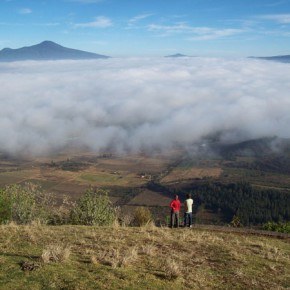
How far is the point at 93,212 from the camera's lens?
1057 inches

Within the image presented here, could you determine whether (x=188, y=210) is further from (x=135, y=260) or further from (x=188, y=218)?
(x=135, y=260)

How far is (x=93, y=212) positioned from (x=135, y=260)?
13405 mm

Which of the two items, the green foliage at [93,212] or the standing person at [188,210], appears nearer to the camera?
the standing person at [188,210]

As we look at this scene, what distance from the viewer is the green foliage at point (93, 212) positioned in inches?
1036

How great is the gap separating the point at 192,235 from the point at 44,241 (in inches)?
270

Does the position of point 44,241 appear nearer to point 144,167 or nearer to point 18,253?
point 18,253

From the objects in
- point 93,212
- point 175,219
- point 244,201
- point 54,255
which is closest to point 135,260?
point 54,255

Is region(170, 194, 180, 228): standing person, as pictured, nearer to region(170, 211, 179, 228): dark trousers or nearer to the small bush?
region(170, 211, 179, 228): dark trousers

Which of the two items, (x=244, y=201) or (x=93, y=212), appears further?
(x=244, y=201)

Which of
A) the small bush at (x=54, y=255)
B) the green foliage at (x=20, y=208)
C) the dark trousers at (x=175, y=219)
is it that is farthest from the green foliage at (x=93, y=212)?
the small bush at (x=54, y=255)

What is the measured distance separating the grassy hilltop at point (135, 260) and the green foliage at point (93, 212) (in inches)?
264

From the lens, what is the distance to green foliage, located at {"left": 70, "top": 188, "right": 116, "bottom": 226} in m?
26.3

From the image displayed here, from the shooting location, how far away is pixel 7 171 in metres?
142

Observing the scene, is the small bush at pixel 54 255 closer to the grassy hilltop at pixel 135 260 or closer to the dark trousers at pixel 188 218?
the grassy hilltop at pixel 135 260
